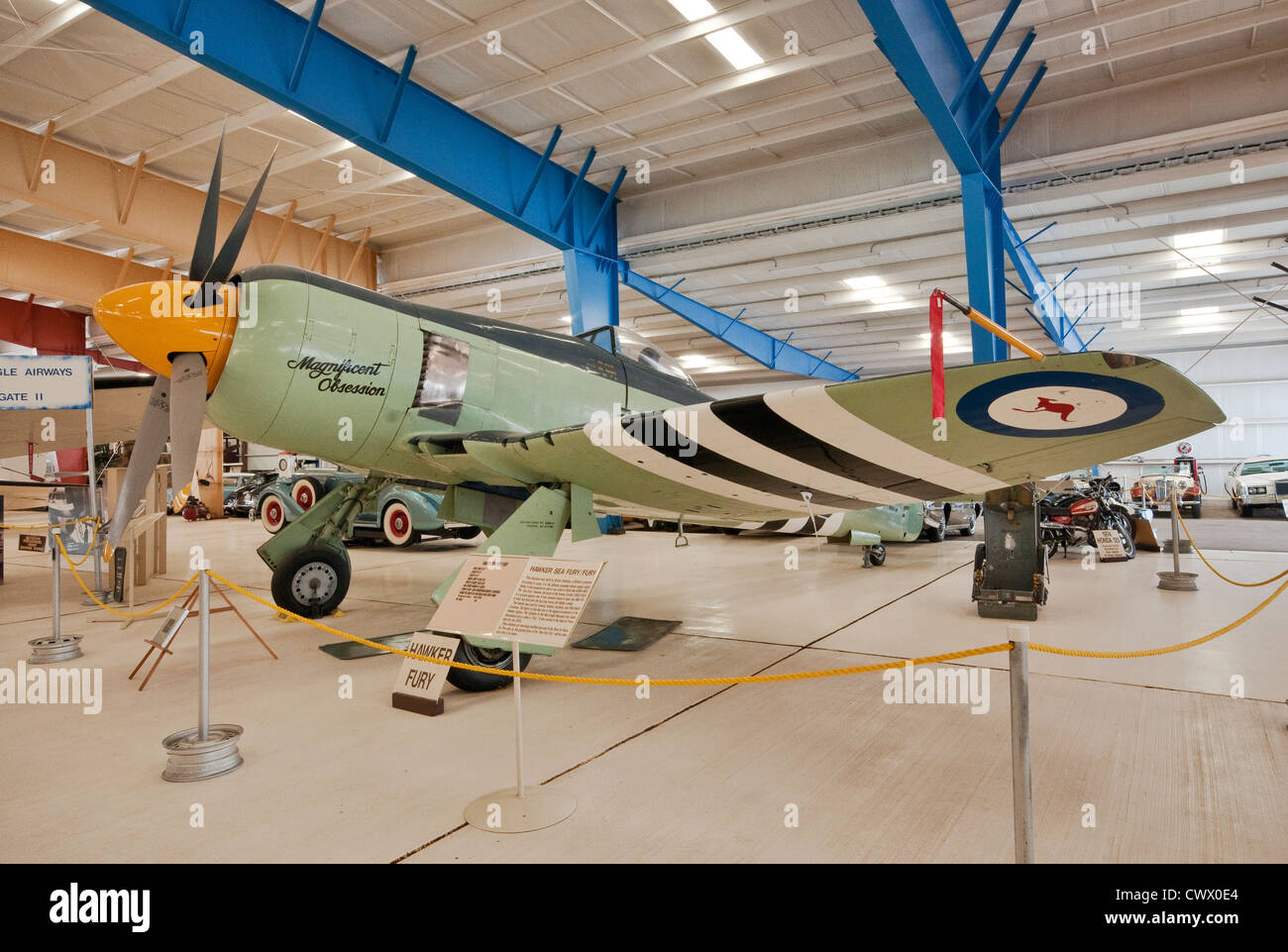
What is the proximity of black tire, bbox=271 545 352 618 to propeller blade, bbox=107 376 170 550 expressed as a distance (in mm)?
1472

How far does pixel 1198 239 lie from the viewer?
12.3 m

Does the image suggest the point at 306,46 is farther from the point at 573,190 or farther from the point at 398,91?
the point at 573,190

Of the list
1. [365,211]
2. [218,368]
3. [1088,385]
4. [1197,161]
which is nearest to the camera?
[1088,385]

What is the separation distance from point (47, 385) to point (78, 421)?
1.83 metres

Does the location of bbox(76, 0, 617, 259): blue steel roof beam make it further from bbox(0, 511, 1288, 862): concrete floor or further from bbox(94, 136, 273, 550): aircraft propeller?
bbox(0, 511, 1288, 862): concrete floor

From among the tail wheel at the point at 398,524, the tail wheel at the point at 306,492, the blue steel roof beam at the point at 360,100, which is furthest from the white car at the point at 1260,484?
the tail wheel at the point at 306,492

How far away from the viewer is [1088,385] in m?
2.07

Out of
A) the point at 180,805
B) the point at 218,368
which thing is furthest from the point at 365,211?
the point at 180,805

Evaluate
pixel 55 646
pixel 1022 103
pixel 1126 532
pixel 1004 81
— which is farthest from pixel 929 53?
pixel 55 646

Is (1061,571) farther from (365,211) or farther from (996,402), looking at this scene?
(365,211)

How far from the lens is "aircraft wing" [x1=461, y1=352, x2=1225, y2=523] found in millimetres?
2113

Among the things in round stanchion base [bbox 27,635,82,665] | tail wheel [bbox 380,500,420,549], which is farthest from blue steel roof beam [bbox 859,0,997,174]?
tail wheel [bbox 380,500,420,549]

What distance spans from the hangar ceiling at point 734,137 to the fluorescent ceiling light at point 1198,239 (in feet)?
0.19
